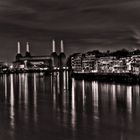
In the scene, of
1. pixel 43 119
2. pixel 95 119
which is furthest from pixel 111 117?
pixel 43 119

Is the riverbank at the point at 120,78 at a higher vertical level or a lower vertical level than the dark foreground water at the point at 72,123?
higher

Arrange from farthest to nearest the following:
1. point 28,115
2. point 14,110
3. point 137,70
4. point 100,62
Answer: point 100,62 < point 137,70 < point 14,110 < point 28,115

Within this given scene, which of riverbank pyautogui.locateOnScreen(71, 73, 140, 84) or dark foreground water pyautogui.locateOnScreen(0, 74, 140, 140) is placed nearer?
dark foreground water pyautogui.locateOnScreen(0, 74, 140, 140)

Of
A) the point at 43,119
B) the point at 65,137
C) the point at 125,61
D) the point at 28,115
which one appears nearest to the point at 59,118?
the point at 43,119

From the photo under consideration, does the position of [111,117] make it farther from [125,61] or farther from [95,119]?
[125,61]

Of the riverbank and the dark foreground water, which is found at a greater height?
the riverbank

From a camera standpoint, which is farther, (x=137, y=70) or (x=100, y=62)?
(x=100, y=62)

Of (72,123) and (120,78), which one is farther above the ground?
(120,78)

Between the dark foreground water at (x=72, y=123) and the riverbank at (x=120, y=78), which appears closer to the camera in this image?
the dark foreground water at (x=72, y=123)

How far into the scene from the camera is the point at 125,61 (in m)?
83.7

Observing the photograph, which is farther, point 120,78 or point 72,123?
point 120,78

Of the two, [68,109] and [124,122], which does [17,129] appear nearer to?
[124,122]

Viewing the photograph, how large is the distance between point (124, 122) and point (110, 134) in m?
2.63

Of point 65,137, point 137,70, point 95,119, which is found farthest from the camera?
point 137,70
